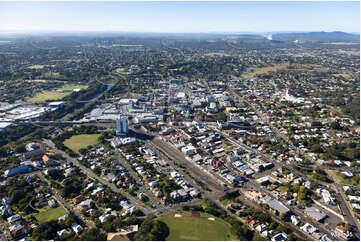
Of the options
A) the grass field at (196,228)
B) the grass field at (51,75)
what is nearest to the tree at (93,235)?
the grass field at (196,228)

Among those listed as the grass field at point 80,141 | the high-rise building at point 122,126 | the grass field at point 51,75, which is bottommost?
the grass field at point 80,141

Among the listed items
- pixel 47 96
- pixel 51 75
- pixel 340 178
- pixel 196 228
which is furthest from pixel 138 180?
pixel 51 75

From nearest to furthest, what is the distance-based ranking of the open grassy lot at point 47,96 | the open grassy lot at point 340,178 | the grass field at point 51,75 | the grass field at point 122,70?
the open grassy lot at point 340,178, the open grassy lot at point 47,96, the grass field at point 51,75, the grass field at point 122,70

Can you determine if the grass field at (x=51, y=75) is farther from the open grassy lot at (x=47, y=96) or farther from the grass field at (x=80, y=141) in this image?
the grass field at (x=80, y=141)

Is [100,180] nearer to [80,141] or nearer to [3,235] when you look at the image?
[3,235]

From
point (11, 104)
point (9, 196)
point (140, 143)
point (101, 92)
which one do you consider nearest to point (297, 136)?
point (140, 143)

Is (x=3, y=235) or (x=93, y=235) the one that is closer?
(x=93, y=235)

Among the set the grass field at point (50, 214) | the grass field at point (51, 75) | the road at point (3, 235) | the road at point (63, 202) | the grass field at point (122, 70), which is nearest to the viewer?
the road at point (3, 235)
